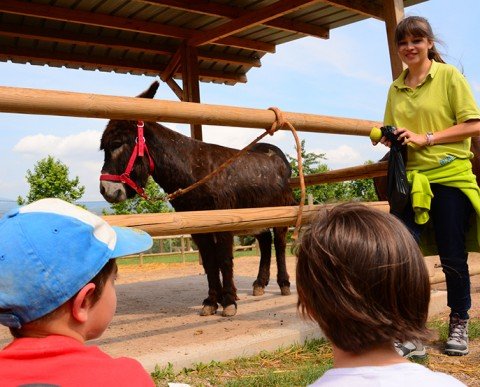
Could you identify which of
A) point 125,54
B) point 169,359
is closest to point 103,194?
point 169,359

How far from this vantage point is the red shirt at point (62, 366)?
1056 millimetres

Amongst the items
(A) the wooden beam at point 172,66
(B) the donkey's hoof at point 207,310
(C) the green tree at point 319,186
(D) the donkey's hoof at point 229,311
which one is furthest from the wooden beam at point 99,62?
(C) the green tree at point 319,186

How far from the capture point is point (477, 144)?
14.6 feet

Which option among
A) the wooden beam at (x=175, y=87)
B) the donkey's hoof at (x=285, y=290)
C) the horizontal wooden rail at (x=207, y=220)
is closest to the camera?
the horizontal wooden rail at (x=207, y=220)

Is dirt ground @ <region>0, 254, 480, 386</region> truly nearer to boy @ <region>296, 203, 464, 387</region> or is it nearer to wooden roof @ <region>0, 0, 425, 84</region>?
boy @ <region>296, 203, 464, 387</region>

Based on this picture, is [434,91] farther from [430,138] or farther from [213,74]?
[213,74]

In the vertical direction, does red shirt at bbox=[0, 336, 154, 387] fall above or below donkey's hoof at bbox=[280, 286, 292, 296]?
above

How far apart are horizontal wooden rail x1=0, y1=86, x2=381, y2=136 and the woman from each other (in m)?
0.73

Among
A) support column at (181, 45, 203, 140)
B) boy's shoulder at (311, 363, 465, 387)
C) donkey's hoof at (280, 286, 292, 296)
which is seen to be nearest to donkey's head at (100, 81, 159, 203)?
donkey's hoof at (280, 286, 292, 296)

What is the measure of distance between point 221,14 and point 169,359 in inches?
193

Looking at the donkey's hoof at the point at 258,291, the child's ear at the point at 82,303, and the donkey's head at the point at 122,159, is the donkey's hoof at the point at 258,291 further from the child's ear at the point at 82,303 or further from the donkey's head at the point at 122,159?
the child's ear at the point at 82,303

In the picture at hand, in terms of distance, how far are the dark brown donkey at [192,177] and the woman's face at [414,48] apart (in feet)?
6.81

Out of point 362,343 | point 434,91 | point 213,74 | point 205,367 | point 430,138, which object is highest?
point 213,74

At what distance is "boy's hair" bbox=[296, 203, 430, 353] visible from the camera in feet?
3.78
